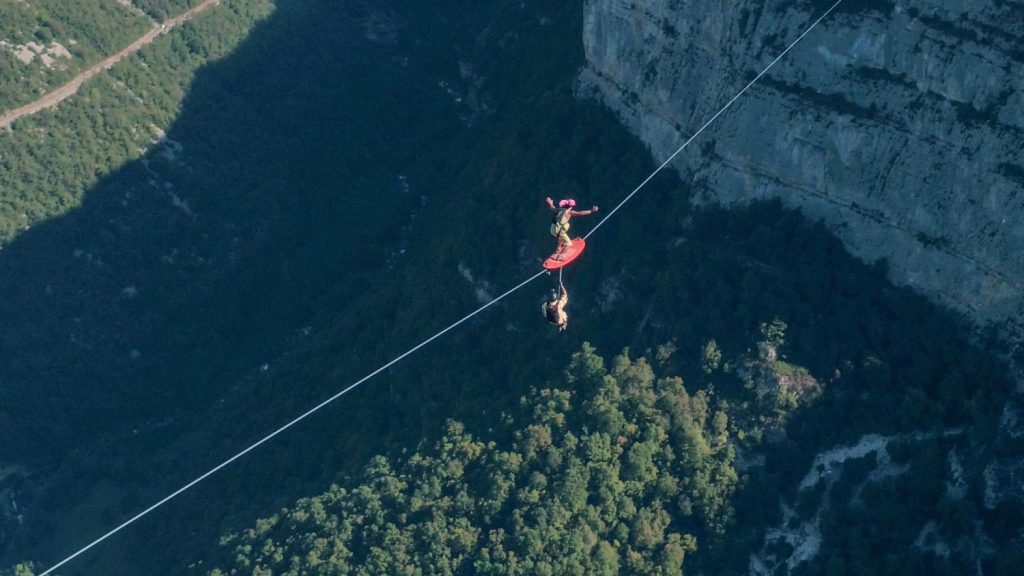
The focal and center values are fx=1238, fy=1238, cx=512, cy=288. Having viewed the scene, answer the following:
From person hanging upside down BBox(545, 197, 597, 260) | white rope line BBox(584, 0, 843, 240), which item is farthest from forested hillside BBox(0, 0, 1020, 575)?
person hanging upside down BBox(545, 197, 597, 260)

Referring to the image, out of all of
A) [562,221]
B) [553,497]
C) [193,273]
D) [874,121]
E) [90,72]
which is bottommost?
[193,273]

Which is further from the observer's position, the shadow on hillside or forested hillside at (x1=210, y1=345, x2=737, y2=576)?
the shadow on hillside

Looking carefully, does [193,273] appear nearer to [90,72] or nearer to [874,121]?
[90,72]

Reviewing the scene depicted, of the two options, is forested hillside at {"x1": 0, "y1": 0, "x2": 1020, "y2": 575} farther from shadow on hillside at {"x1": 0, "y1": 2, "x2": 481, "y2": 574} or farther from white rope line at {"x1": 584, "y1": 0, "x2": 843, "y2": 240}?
white rope line at {"x1": 584, "y1": 0, "x2": 843, "y2": 240}

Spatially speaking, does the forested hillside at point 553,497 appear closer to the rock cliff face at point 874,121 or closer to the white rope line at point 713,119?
the white rope line at point 713,119

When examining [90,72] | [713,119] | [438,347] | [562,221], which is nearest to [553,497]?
[438,347]

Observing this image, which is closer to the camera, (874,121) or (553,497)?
(874,121)
